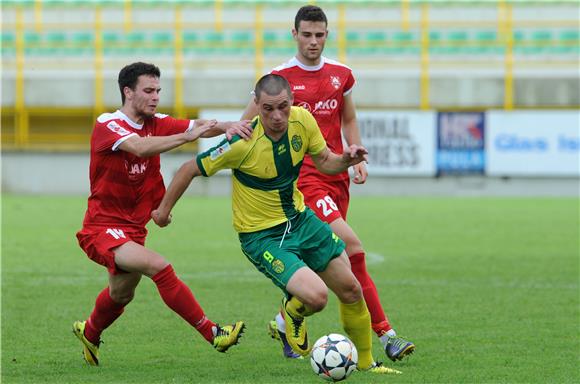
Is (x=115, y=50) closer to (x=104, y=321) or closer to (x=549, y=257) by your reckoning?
(x=549, y=257)

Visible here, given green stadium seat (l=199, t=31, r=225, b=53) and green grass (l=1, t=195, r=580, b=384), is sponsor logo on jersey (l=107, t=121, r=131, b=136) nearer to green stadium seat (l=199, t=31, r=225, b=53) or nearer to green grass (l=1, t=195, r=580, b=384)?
green grass (l=1, t=195, r=580, b=384)

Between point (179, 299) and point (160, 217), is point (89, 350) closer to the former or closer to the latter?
point (179, 299)

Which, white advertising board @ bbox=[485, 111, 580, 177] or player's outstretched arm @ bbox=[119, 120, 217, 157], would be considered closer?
player's outstretched arm @ bbox=[119, 120, 217, 157]

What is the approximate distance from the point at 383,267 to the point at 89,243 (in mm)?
5778

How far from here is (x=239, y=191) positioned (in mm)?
6672

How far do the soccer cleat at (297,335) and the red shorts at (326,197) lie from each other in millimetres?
670

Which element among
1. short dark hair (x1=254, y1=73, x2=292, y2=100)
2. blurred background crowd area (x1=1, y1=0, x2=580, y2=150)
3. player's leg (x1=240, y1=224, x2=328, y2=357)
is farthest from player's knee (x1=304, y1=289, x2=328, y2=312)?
blurred background crowd area (x1=1, y1=0, x2=580, y2=150)

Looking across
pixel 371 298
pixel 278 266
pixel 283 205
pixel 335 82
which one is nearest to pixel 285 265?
pixel 278 266

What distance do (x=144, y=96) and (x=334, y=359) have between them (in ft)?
6.78

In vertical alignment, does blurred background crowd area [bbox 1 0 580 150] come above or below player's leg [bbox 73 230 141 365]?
above

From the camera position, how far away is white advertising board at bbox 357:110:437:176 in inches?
994

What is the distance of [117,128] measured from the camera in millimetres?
6863

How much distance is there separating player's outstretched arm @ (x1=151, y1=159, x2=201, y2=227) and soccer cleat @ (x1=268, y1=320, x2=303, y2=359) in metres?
1.25

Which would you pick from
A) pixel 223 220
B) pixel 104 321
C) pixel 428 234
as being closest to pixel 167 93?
pixel 223 220
